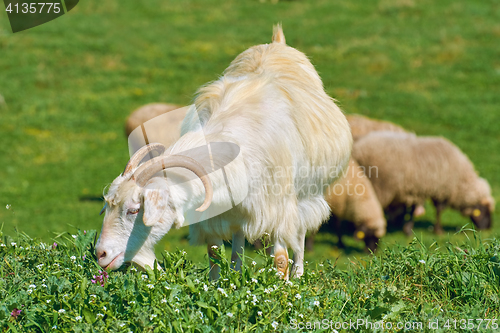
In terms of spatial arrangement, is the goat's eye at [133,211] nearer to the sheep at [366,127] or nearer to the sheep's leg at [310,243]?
the sheep's leg at [310,243]

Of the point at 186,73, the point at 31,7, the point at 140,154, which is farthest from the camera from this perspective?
the point at 31,7

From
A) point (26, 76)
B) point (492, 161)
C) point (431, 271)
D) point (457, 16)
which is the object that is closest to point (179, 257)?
point (431, 271)

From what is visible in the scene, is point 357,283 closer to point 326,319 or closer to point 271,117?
point 326,319

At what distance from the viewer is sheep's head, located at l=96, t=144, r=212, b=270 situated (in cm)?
341

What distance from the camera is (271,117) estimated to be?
4.06 m

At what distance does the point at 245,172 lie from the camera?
3746mm

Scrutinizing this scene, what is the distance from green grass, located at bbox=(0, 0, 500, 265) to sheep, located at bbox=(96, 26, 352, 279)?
510cm

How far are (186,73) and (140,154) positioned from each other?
1354 cm

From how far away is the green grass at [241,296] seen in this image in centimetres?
307

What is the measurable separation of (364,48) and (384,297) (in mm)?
15756

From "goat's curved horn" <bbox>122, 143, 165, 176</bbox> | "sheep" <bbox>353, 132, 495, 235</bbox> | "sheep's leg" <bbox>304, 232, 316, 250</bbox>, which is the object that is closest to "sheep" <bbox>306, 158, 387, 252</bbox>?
"sheep's leg" <bbox>304, 232, 316, 250</bbox>

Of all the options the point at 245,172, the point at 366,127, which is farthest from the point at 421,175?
the point at 245,172

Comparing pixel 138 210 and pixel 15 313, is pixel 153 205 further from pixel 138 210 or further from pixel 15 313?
pixel 15 313

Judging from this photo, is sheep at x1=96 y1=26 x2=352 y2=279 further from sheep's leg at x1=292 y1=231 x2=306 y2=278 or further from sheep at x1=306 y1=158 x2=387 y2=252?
sheep at x1=306 y1=158 x2=387 y2=252
